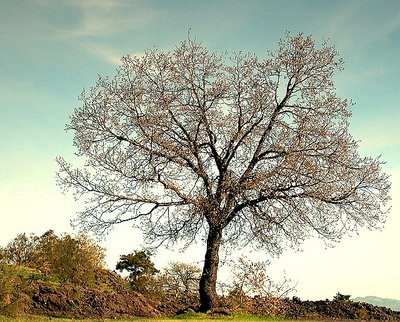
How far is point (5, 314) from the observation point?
47.1 feet

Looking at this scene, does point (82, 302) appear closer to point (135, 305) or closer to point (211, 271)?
point (135, 305)

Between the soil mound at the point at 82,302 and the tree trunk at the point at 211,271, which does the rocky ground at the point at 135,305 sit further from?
the tree trunk at the point at 211,271

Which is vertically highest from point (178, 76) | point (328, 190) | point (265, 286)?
point (178, 76)

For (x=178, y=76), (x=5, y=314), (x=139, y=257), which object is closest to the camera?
(x=5, y=314)

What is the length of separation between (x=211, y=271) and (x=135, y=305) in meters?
3.38

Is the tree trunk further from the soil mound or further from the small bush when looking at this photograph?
the small bush

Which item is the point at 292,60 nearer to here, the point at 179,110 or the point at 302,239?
the point at 179,110

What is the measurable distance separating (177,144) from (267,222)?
493 cm

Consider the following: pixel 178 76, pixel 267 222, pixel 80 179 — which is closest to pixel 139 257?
pixel 80 179

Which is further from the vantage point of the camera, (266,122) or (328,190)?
(266,122)

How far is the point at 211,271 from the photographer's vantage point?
69.6ft

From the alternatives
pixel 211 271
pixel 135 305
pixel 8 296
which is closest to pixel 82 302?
pixel 135 305

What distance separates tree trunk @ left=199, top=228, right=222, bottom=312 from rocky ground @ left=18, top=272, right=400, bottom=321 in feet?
2.06

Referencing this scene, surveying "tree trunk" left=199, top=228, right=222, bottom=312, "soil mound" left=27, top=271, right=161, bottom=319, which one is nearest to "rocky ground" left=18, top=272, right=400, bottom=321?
"soil mound" left=27, top=271, right=161, bottom=319
